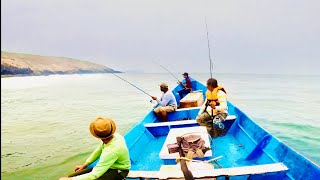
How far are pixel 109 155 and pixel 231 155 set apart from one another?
3341 mm

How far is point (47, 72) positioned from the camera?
167250mm

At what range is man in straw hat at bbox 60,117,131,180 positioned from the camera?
3700 mm

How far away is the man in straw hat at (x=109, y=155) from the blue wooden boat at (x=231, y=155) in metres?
0.25

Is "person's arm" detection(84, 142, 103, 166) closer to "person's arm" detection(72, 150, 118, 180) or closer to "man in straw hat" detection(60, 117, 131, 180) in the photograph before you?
"man in straw hat" detection(60, 117, 131, 180)

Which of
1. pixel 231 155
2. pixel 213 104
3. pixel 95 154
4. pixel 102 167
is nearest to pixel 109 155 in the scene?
pixel 102 167

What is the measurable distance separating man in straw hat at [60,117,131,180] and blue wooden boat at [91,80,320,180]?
25 cm

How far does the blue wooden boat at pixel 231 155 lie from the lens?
3754 mm

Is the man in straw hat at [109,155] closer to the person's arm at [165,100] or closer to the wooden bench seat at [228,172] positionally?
the wooden bench seat at [228,172]

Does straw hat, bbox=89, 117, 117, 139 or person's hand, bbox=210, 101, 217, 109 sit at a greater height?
straw hat, bbox=89, 117, 117, 139

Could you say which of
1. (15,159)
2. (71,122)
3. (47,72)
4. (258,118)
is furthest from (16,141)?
(47,72)

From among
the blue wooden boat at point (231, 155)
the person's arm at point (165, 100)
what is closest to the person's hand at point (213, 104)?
the blue wooden boat at point (231, 155)

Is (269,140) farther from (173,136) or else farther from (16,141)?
(16,141)

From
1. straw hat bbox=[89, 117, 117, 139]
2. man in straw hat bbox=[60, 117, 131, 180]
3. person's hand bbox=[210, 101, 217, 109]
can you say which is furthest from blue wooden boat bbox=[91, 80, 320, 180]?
straw hat bbox=[89, 117, 117, 139]

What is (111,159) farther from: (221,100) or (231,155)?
(221,100)
